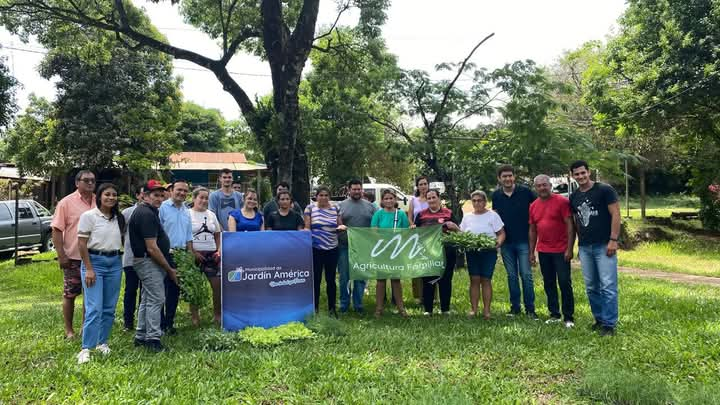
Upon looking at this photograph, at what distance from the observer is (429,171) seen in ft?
37.9

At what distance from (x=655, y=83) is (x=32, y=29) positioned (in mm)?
17966

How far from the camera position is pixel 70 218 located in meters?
5.24

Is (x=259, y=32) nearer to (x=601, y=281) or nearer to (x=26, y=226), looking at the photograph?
(x=26, y=226)

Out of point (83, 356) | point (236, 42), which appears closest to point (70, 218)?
point (83, 356)

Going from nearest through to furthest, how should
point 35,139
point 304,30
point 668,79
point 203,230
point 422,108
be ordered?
point 203,230
point 304,30
point 422,108
point 668,79
point 35,139

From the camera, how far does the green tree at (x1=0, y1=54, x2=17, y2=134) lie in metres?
16.1

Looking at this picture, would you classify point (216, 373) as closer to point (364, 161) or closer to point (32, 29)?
point (32, 29)

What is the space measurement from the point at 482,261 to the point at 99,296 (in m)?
4.30

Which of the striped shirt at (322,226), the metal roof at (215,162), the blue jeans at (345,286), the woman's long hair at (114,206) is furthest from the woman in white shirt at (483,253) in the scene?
the metal roof at (215,162)

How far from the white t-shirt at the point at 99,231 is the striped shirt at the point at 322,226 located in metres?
2.34

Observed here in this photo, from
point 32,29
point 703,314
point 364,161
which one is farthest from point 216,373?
point 364,161

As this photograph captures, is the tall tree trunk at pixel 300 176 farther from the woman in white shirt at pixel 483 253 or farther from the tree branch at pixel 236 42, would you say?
the woman in white shirt at pixel 483 253

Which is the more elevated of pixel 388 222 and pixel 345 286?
pixel 388 222

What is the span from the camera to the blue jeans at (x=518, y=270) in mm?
6312
